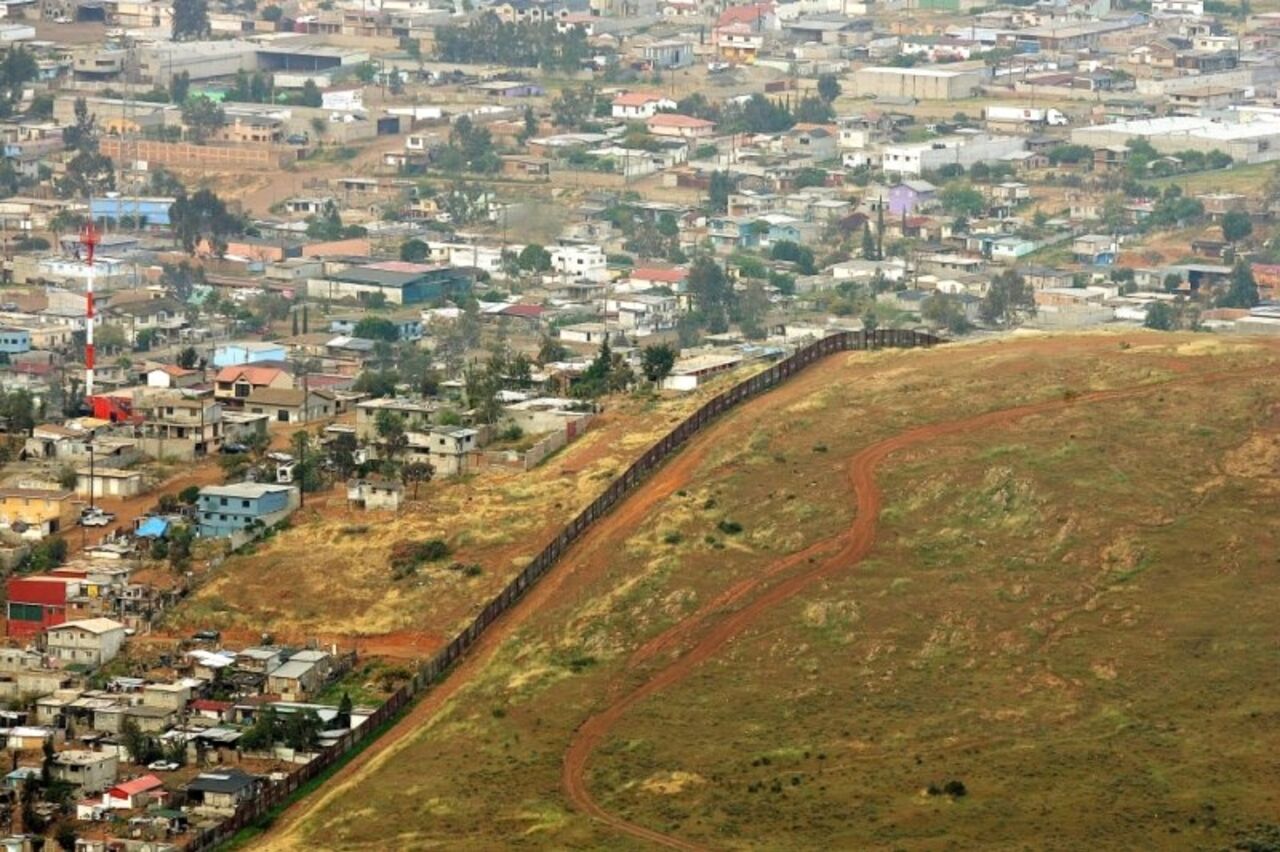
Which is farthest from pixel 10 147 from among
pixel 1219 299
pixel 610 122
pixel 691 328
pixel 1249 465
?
pixel 1249 465

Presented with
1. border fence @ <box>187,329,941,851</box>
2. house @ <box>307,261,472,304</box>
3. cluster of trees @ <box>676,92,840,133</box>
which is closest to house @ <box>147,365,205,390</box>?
border fence @ <box>187,329,941,851</box>

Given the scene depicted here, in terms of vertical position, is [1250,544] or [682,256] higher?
[1250,544]

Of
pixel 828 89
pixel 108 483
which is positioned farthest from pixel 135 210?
pixel 108 483

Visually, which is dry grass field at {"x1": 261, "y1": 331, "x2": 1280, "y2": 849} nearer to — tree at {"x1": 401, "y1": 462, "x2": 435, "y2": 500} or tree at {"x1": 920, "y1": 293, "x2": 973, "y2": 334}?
tree at {"x1": 401, "y1": 462, "x2": 435, "y2": 500}

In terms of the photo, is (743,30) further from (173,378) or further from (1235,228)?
(173,378)

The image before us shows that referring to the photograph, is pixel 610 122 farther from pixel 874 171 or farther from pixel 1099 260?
pixel 1099 260

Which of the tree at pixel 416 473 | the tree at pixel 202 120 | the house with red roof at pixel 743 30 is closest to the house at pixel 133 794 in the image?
the tree at pixel 416 473

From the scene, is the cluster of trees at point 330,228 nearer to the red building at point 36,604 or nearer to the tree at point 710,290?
the tree at point 710,290
